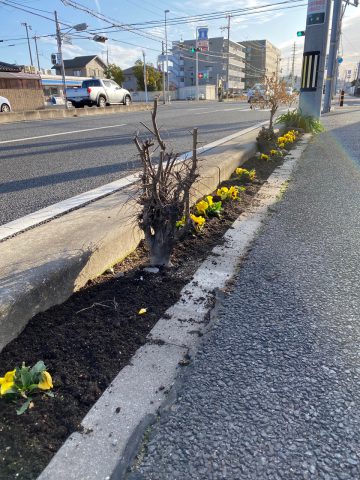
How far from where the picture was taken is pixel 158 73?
68562mm

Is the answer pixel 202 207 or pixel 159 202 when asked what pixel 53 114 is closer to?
pixel 202 207

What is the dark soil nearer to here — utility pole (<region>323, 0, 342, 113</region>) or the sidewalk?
the sidewalk

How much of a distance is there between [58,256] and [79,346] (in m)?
0.56

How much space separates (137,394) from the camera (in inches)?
58.7

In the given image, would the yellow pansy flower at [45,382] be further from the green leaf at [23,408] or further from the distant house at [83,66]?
the distant house at [83,66]

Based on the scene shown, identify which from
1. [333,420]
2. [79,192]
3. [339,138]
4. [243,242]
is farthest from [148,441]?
[339,138]

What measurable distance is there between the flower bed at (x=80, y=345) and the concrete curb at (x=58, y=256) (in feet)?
0.24

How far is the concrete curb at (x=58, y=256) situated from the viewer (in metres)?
1.71

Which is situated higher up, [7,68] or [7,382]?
[7,68]

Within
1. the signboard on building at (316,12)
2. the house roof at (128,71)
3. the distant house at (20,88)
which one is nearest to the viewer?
the signboard on building at (316,12)

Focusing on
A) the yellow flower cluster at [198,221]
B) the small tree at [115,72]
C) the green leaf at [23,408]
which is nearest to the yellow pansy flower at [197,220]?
the yellow flower cluster at [198,221]

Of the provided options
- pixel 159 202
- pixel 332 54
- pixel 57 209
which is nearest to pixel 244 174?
pixel 57 209

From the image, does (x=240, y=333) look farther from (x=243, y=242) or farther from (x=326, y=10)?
(x=326, y=10)

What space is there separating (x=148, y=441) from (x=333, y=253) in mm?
2045
